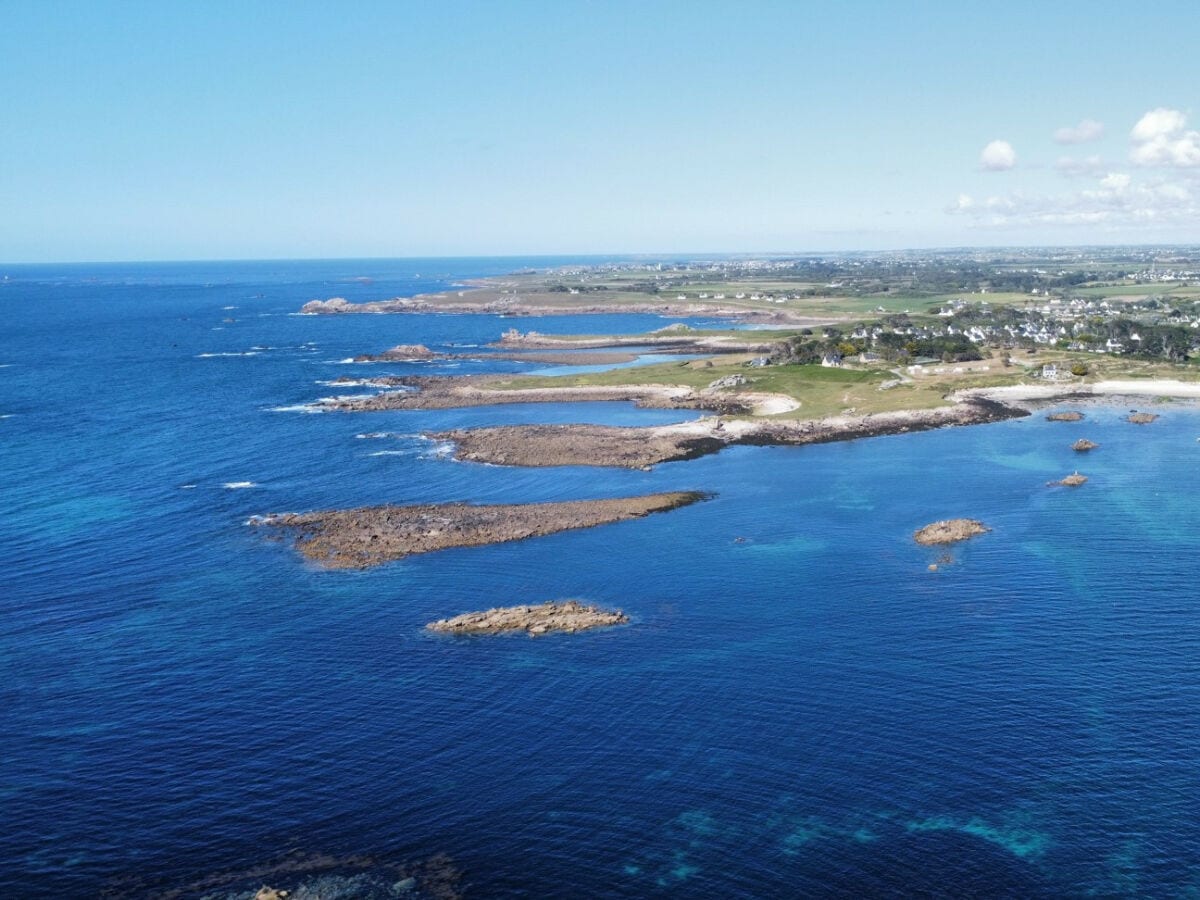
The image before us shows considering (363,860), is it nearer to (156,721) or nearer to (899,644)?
(156,721)

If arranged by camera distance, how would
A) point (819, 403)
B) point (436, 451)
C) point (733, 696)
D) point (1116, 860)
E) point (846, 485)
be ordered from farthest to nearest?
point (819, 403)
point (436, 451)
point (846, 485)
point (733, 696)
point (1116, 860)

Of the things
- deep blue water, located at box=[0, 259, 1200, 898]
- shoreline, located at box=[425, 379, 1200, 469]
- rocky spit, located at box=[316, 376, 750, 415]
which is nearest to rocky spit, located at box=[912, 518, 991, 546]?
deep blue water, located at box=[0, 259, 1200, 898]

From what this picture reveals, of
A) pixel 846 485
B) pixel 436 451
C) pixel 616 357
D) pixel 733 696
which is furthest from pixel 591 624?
pixel 616 357

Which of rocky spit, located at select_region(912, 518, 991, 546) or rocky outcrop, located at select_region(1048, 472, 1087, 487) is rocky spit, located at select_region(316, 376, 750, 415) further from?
rocky spit, located at select_region(912, 518, 991, 546)

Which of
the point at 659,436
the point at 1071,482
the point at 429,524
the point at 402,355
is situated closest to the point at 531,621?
the point at 429,524

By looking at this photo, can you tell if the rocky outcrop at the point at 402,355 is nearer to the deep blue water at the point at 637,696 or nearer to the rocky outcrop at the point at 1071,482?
the deep blue water at the point at 637,696

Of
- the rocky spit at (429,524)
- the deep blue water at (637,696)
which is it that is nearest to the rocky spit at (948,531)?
the deep blue water at (637,696)
